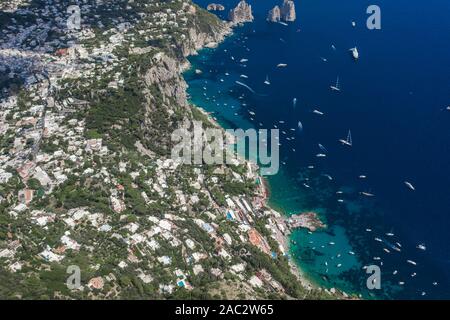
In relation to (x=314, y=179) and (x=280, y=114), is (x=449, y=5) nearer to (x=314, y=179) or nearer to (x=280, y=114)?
(x=280, y=114)

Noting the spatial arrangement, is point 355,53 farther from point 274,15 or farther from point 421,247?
point 421,247

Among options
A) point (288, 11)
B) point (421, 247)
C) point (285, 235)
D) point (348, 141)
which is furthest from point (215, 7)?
point (421, 247)

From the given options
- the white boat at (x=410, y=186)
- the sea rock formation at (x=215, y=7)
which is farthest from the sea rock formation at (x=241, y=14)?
the white boat at (x=410, y=186)

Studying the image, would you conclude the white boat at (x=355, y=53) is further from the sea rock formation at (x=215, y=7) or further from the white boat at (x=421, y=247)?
the white boat at (x=421, y=247)

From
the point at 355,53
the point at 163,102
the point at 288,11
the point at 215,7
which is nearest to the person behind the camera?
the point at 163,102

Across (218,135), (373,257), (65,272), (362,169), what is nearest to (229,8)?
(218,135)
